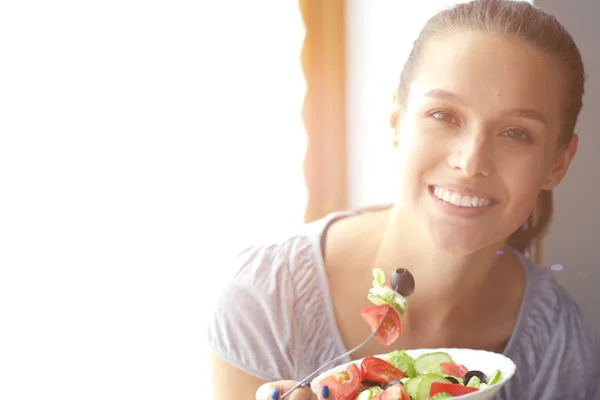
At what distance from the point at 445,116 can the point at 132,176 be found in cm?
45

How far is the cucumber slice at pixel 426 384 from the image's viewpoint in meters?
0.73

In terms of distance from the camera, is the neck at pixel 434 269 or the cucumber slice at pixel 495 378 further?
the neck at pixel 434 269

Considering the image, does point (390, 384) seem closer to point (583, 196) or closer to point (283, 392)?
point (283, 392)

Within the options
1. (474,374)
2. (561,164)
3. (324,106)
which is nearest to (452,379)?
(474,374)

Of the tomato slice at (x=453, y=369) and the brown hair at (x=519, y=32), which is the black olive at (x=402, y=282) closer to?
the tomato slice at (x=453, y=369)

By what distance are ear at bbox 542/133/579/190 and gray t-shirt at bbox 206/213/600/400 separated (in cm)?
15

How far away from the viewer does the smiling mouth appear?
0.86 metres

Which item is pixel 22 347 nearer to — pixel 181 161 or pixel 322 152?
pixel 181 161

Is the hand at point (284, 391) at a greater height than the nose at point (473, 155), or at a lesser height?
lesser

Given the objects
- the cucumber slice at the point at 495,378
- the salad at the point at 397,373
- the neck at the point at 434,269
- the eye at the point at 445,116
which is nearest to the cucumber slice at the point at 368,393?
the salad at the point at 397,373

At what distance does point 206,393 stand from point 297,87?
1.57ft

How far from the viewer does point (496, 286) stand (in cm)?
98

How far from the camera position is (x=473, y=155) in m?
0.84

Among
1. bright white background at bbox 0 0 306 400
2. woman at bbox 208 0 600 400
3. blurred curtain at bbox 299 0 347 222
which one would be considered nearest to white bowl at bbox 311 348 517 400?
woman at bbox 208 0 600 400
